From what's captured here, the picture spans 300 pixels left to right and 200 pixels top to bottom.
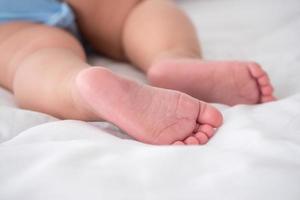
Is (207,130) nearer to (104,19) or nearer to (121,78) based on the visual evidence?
(121,78)

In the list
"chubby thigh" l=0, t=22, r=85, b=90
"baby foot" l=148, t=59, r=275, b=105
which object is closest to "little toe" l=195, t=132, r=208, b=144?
"baby foot" l=148, t=59, r=275, b=105

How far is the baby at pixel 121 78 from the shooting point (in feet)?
1.65

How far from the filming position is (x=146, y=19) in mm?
759

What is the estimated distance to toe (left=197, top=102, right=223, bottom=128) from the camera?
52cm

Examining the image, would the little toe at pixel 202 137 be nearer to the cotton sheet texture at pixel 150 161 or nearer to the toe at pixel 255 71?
the cotton sheet texture at pixel 150 161

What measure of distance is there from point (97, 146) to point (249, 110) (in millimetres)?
217

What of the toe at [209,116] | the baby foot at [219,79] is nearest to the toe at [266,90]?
the baby foot at [219,79]

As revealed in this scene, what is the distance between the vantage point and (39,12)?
2.47 feet

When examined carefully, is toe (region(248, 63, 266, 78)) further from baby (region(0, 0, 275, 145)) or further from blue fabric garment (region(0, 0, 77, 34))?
blue fabric garment (region(0, 0, 77, 34))

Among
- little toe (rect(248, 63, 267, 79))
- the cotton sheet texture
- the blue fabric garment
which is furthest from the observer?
the blue fabric garment

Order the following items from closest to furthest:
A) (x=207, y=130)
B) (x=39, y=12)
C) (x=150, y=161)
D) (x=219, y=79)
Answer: (x=150, y=161), (x=207, y=130), (x=219, y=79), (x=39, y=12)

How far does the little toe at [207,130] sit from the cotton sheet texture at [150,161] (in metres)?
0.01

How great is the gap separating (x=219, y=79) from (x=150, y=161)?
24cm

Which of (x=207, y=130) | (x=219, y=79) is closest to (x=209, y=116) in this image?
(x=207, y=130)
